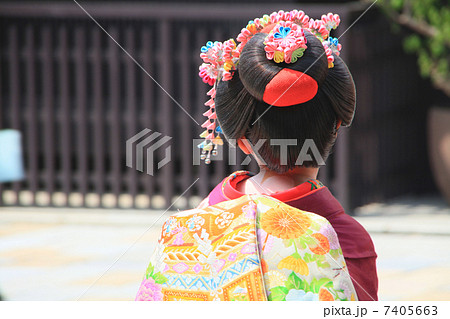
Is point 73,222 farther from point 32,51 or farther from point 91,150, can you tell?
point 32,51

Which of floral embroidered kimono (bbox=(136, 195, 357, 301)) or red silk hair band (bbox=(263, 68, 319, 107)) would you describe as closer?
floral embroidered kimono (bbox=(136, 195, 357, 301))

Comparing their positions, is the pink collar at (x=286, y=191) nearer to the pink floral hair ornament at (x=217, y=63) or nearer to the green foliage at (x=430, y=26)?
the pink floral hair ornament at (x=217, y=63)

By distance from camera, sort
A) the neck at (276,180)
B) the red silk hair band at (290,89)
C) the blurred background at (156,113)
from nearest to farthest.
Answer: the red silk hair band at (290,89) < the neck at (276,180) < the blurred background at (156,113)

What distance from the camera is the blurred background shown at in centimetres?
724

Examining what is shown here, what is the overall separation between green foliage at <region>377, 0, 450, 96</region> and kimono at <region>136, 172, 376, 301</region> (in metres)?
5.66

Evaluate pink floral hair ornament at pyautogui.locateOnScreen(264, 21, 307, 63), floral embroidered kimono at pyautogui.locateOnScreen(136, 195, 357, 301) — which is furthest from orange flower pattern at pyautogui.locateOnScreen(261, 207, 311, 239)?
pink floral hair ornament at pyautogui.locateOnScreen(264, 21, 307, 63)

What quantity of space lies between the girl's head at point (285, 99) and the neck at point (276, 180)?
0.03 m

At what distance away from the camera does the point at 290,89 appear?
188cm

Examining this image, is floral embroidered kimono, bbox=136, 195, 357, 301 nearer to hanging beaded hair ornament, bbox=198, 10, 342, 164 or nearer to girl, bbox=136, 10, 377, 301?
girl, bbox=136, 10, 377, 301

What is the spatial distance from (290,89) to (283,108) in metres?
0.06

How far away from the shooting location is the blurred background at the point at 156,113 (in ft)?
23.7

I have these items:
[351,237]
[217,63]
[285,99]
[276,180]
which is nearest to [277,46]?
[285,99]

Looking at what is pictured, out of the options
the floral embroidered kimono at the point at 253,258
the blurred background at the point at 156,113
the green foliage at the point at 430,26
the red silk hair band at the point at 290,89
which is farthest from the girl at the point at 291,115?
the green foliage at the point at 430,26

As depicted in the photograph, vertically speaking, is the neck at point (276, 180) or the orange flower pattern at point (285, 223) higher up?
the neck at point (276, 180)
